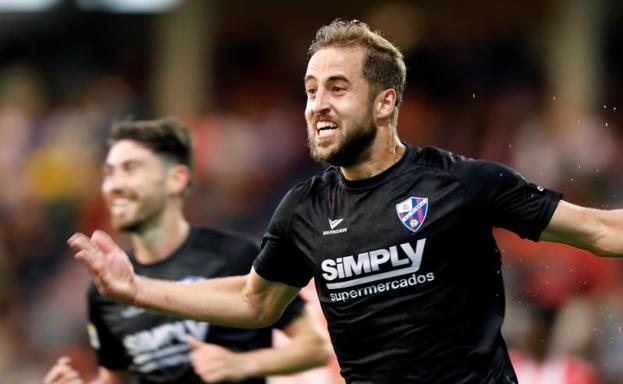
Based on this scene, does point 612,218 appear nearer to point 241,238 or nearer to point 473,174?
point 473,174

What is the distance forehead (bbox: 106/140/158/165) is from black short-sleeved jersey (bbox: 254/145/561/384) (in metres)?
2.42

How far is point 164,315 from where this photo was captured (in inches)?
243

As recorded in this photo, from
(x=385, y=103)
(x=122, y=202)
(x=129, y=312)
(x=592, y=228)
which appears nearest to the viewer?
(x=592, y=228)

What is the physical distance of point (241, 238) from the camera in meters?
6.50

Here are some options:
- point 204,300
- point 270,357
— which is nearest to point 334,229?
point 204,300

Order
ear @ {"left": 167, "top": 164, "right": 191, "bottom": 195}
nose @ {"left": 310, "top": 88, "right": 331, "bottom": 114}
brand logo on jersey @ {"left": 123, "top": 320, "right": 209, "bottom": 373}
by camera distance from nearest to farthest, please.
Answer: nose @ {"left": 310, "top": 88, "right": 331, "bottom": 114} < brand logo on jersey @ {"left": 123, "top": 320, "right": 209, "bottom": 373} < ear @ {"left": 167, "top": 164, "right": 191, "bottom": 195}

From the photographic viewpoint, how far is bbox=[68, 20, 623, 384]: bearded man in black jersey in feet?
14.9

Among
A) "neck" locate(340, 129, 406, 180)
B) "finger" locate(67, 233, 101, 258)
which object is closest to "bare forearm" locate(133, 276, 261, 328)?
"finger" locate(67, 233, 101, 258)

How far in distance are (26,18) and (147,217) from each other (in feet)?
28.2

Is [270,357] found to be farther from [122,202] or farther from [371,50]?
[371,50]

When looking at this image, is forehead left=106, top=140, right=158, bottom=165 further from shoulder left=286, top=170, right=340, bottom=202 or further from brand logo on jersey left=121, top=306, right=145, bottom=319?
shoulder left=286, top=170, right=340, bottom=202

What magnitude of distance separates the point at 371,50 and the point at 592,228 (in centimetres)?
108

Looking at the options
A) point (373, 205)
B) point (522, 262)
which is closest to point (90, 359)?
point (522, 262)

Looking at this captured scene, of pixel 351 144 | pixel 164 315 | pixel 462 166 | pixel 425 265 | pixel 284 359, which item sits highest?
pixel 351 144
